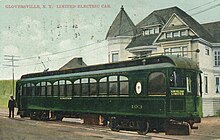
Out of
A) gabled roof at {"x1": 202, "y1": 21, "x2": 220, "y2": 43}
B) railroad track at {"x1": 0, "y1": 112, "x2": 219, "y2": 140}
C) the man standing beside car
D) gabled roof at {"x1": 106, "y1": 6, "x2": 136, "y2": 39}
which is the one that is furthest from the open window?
the man standing beside car

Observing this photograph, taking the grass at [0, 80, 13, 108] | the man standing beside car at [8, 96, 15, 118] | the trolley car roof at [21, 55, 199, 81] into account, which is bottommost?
the man standing beside car at [8, 96, 15, 118]

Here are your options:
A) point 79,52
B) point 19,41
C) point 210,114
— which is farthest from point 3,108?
point 210,114

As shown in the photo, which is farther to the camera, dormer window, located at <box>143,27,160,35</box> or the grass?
the grass

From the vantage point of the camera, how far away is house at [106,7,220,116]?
3807 mm

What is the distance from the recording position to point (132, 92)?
12.9 ft

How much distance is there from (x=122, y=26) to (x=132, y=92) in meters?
0.69

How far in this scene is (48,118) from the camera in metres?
4.68

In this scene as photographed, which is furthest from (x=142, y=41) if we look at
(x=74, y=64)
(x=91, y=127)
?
(x=91, y=127)

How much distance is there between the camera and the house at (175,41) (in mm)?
3807

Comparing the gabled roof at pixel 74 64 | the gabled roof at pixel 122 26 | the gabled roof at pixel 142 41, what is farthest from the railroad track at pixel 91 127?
the gabled roof at pixel 122 26

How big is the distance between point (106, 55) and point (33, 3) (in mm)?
971

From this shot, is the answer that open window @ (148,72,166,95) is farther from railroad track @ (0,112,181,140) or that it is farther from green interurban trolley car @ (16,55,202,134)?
railroad track @ (0,112,181,140)

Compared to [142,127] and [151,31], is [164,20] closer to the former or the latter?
[151,31]

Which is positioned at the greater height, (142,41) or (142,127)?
(142,41)
